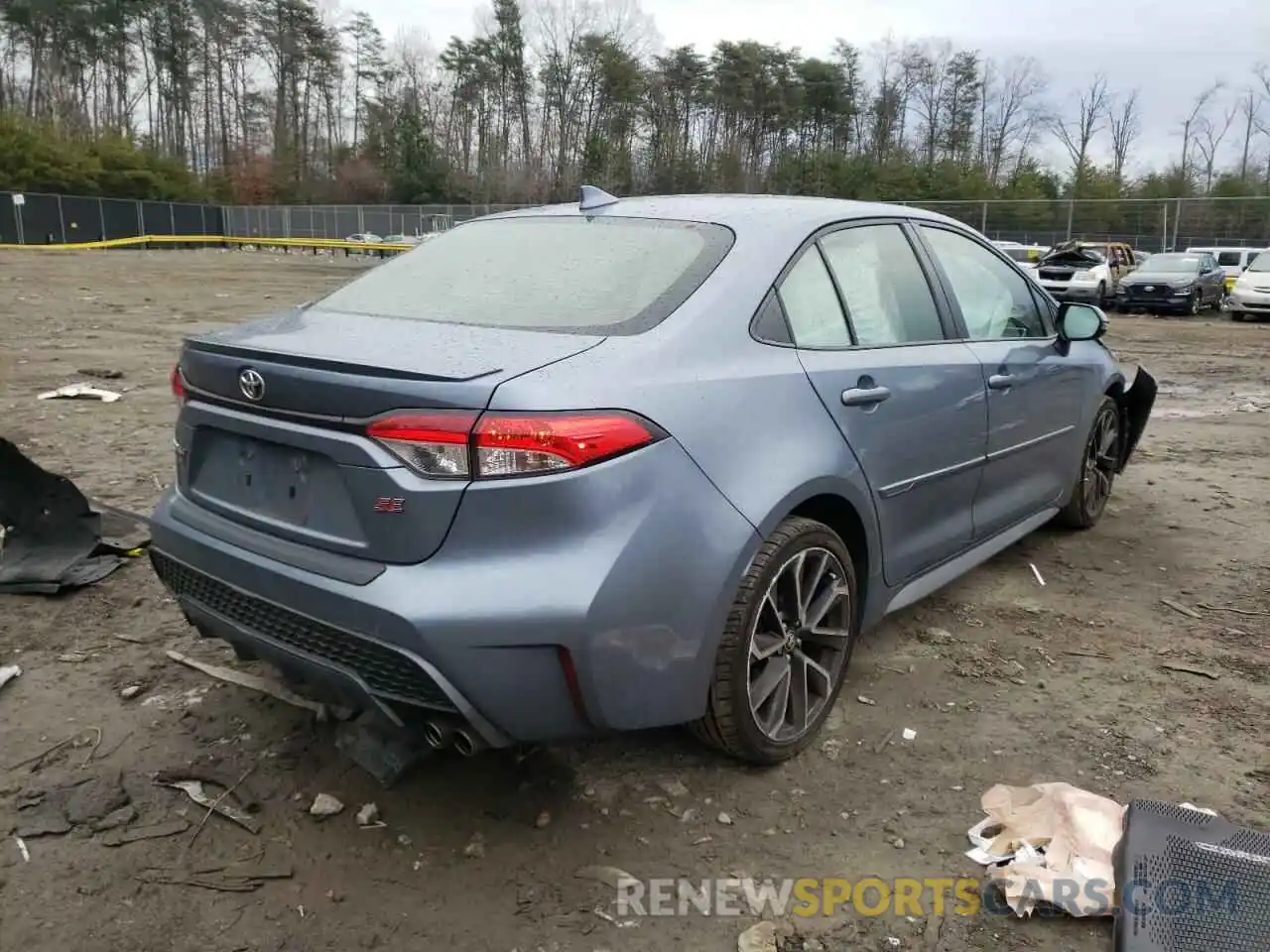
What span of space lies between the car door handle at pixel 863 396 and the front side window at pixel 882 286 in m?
0.18

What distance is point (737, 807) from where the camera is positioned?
2.85 m

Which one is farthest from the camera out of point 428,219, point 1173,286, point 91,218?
point 428,219

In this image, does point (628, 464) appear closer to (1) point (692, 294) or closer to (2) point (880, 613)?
(1) point (692, 294)

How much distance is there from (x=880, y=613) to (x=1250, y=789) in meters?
1.16

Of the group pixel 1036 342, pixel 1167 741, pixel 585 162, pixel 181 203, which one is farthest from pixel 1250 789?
pixel 585 162

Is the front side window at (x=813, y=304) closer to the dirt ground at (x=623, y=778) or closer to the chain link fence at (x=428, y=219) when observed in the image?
the dirt ground at (x=623, y=778)

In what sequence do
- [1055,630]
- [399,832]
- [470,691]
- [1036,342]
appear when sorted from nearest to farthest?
[470,691]
[399,832]
[1055,630]
[1036,342]

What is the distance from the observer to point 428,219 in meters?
49.5

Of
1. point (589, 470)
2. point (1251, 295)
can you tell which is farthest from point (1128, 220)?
point (589, 470)

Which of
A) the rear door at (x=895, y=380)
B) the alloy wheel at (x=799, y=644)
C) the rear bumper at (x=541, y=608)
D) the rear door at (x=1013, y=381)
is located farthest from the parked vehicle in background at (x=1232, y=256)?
the rear bumper at (x=541, y=608)

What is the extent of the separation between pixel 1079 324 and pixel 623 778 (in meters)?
3.00

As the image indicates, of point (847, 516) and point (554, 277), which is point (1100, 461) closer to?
point (847, 516)

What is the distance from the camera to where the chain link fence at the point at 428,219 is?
3256 cm

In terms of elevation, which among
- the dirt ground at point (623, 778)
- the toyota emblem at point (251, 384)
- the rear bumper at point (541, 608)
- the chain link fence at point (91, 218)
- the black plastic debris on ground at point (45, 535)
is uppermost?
the chain link fence at point (91, 218)
